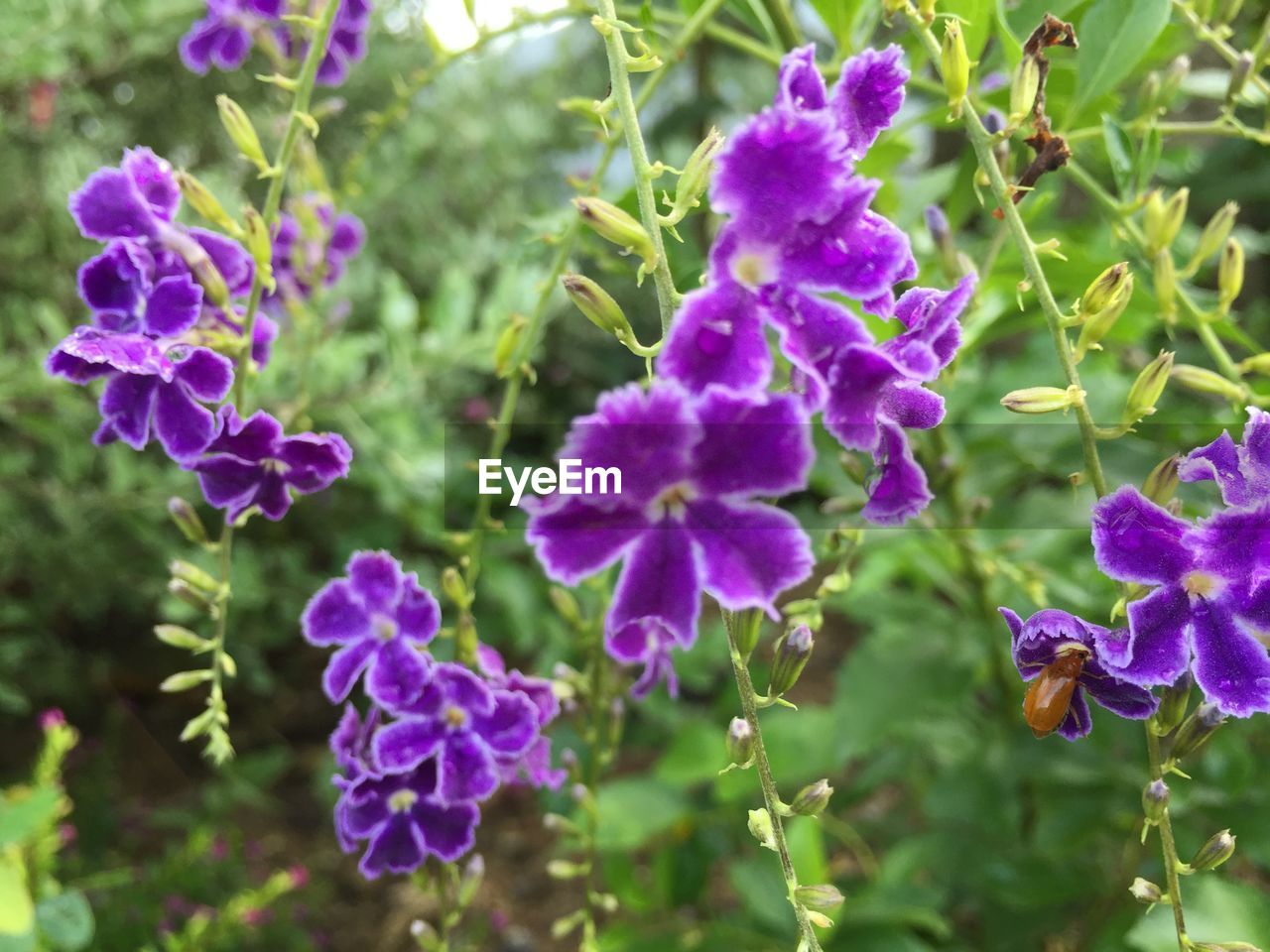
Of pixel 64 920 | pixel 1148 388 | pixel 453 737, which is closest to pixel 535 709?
pixel 453 737

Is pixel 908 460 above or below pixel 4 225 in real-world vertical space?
above

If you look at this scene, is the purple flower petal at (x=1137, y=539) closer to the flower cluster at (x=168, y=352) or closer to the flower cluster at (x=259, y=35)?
the flower cluster at (x=168, y=352)

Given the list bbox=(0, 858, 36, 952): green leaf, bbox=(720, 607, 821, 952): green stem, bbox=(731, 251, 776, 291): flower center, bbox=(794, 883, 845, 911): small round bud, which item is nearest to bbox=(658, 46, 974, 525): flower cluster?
bbox=(731, 251, 776, 291): flower center

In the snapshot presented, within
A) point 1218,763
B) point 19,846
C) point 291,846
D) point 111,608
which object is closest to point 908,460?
point 1218,763

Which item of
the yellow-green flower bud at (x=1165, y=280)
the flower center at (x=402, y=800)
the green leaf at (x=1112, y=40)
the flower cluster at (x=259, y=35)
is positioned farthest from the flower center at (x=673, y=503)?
the flower cluster at (x=259, y=35)

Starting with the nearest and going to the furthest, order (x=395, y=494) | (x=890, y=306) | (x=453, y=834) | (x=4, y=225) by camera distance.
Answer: (x=890, y=306)
(x=453, y=834)
(x=395, y=494)
(x=4, y=225)

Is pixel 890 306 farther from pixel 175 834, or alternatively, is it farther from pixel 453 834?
pixel 175 834

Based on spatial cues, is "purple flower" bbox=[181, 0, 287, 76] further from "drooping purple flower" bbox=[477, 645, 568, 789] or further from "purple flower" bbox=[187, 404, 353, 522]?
"drooping purple flower" bbox=[477, 645, 568, 789]
